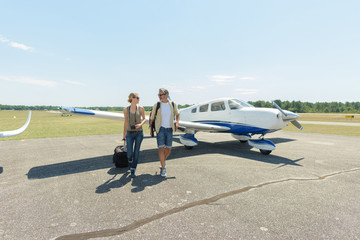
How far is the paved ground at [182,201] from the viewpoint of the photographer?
2375 millimetres

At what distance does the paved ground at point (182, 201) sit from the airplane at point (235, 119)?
172 cm

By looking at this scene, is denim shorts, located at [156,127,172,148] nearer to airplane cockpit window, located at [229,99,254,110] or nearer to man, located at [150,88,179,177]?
man, located at [150,88,179,177]

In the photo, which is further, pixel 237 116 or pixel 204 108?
pixel 204 108

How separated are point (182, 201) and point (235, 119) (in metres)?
5.30

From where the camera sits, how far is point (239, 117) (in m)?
7.58

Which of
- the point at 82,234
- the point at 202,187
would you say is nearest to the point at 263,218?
the point at 202,187

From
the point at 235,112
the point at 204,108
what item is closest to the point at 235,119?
the point at 235,112

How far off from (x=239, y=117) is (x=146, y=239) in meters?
6.29

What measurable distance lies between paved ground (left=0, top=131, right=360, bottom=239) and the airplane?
1715mm

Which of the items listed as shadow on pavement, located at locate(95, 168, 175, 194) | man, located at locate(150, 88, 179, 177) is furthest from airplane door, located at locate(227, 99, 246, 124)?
shadow on pavement, located at locate(95, 168, 175, 194)

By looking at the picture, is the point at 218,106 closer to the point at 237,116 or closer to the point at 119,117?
the point at 237,116

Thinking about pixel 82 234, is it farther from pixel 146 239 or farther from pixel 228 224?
pixel 228 224

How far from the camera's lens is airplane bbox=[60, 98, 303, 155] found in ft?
22.2

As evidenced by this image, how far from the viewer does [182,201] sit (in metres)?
3.15
